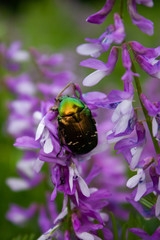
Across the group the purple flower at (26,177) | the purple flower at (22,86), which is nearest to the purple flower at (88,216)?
the purple flower at (26,177)

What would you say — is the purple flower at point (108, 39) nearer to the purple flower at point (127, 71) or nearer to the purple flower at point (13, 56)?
the purple flower at point (127, 71)

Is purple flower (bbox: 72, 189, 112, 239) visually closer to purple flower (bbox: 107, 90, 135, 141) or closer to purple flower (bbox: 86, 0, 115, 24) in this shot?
purple flower (bbox: 107, 90, 135, 141)

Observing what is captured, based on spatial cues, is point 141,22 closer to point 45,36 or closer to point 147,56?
point 147,56

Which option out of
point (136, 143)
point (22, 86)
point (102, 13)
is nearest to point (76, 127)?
point (136, 143)

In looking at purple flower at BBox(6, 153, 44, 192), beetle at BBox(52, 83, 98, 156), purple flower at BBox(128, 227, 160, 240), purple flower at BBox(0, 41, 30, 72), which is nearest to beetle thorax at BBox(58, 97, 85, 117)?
beetle at BBox(52, 83, 98, 156)

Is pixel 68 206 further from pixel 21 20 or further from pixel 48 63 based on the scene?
pixel 21 20

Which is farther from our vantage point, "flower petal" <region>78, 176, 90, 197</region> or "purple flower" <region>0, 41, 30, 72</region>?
"purple flower" <region>0, 41, 30, 72</region>

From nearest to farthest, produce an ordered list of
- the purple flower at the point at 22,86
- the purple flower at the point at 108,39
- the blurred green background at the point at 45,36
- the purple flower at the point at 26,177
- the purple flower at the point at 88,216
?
the purple flower at the point at 108,39, the purple flower at the point at 88,216, the purple flower at the point at 26,177, the purple flower at the point at 22,86, the blurred green background at the point at 45,36
